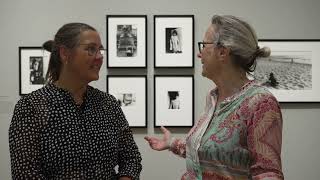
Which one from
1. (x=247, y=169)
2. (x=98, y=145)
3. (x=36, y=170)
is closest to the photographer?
(x=247, y=169)

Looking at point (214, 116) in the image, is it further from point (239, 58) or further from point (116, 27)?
point (116, 27)

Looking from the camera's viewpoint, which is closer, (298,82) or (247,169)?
(247,169)

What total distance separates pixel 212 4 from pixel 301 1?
2.32 ft

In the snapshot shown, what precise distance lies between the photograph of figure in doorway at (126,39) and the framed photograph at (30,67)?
21.8 inches

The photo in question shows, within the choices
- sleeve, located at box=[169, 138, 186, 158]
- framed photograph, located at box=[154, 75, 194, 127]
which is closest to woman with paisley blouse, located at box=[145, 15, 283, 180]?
sleeve, located at box=[169, 138, 186, 158]

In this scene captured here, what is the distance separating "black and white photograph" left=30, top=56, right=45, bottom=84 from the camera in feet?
10.1

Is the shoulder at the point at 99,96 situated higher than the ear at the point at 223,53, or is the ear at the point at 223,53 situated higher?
the ear at the point at 223,53

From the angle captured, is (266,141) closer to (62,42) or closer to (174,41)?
(62,42)

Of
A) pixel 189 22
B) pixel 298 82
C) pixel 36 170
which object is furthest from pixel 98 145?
pixel 298 82

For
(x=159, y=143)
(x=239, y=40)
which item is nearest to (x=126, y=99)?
(x=159, y=143)

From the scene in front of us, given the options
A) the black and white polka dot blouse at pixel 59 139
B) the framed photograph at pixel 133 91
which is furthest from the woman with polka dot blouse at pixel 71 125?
the framed photograph at pixel 133 91

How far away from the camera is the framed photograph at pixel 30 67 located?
3.06 meters

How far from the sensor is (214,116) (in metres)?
1.67

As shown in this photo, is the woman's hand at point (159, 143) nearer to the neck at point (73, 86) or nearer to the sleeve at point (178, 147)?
the sleeve at point (178, 147)
